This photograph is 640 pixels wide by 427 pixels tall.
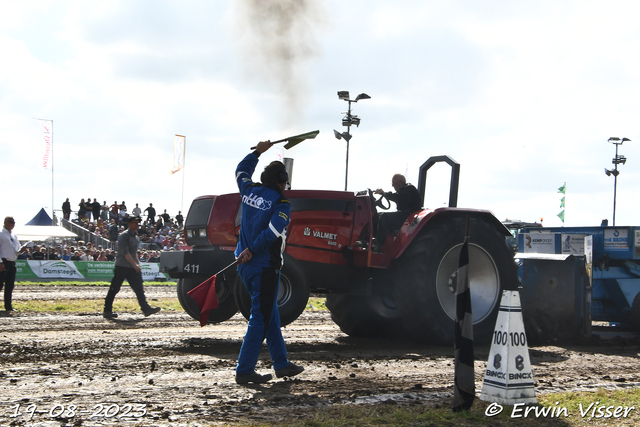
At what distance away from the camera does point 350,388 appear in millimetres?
4922

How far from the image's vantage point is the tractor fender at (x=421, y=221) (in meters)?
7.45

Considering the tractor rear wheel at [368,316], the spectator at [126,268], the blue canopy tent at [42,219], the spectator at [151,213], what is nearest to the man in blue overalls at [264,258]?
the tractor rear wheel at [368,316]

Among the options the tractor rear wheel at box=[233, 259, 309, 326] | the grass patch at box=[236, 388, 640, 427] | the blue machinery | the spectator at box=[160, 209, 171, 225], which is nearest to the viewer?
the grass patch at box=[236, 388, 640, 427]

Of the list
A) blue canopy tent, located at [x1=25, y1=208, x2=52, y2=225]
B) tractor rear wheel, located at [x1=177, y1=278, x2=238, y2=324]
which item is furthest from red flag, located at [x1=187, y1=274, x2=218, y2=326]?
blue canopy tent, located at [x1=25, y1=208, x2=52, y2=225]

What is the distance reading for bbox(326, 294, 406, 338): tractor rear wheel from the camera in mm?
8266

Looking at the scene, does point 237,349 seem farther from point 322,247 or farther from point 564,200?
point 564,200

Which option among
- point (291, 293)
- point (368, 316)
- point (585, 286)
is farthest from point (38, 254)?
point (585, 286)

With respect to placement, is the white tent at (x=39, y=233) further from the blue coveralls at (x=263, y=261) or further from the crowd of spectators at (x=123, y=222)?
the blue coveralls at (x=263, y=261)

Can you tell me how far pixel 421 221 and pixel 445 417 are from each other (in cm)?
368

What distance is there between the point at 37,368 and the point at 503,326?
146 inches

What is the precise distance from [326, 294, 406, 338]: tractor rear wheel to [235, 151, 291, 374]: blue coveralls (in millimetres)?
3040

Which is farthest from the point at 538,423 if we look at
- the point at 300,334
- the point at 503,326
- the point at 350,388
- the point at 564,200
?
the point at 564,200

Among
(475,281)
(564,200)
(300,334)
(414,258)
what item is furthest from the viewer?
(564,200)

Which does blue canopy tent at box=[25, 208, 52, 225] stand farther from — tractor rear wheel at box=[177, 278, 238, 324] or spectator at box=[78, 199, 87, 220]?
tractor rear wheel at box=[177, 278, 238, 324]
